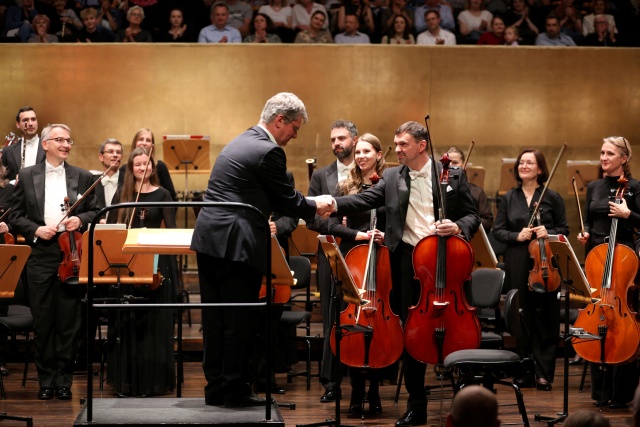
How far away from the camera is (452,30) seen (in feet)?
33.5

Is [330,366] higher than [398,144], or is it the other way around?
[398,144]

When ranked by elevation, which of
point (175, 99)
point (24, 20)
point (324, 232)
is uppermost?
point (24, 20)

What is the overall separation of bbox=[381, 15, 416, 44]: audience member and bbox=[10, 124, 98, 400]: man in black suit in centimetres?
483

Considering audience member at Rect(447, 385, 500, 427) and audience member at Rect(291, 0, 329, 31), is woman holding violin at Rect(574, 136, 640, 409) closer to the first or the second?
audience member at Rect(447, 385, 500, 427)

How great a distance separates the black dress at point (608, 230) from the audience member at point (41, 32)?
5.94 m

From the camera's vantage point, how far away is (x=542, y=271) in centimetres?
613

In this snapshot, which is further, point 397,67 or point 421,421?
point 397,67

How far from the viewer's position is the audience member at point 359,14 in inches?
392

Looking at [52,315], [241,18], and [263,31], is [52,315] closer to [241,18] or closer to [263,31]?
[263,31]

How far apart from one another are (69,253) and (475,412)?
3.81 metres

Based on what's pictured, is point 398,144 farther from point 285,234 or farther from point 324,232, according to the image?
point 285,234

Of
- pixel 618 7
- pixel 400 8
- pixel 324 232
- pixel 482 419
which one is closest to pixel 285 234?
pixel 324 232

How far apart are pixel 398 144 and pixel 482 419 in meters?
2.69

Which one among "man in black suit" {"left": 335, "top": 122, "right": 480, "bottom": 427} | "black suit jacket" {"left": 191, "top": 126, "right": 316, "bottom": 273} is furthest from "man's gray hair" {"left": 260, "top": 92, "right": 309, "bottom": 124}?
"man in black suit" {"left": 335, "top": 122, "right": 480, "bottom": 427}
